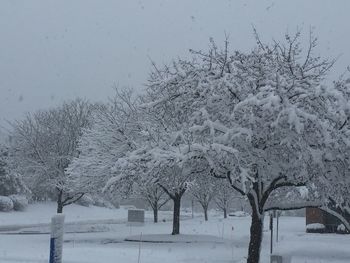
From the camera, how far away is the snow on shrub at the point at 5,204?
52219 mm

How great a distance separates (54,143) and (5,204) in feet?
52.4

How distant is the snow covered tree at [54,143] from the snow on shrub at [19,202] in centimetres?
1092

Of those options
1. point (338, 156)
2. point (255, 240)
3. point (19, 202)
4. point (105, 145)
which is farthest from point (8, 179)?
point (338, 156)

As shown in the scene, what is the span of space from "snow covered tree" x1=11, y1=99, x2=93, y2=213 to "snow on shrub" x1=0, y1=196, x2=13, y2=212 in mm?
9652

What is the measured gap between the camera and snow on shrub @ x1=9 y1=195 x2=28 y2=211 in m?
54.0

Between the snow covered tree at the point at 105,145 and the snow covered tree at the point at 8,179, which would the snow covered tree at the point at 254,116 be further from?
the snow covered tree at the point at 8,179

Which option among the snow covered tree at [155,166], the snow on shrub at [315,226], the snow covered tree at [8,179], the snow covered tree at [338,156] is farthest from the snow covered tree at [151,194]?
the snow covered tree at [8,179]

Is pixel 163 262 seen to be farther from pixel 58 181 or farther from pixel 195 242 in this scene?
pixel 58 181

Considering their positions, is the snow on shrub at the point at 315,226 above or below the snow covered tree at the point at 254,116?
below

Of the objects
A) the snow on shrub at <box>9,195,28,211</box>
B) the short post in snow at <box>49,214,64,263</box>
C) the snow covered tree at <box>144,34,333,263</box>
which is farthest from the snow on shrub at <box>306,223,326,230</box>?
the short post in snow at <box>49,214,64,263</box>

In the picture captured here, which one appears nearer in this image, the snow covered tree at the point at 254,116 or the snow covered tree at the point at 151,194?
the snow covered tree at the point at 254,116

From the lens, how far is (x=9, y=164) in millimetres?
53969

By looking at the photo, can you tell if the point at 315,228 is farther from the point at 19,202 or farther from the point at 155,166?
the point at 19,202

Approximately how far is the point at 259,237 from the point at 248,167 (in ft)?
9.17
